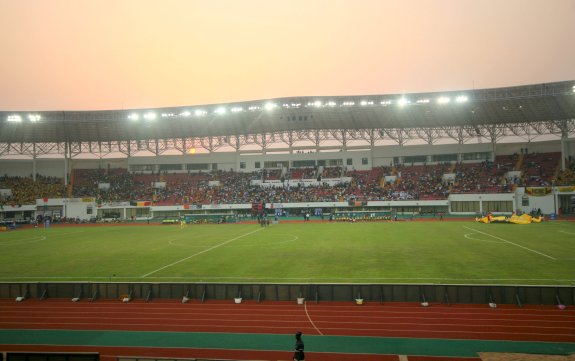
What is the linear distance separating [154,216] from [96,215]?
9.46m

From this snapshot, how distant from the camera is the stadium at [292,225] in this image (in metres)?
13.4

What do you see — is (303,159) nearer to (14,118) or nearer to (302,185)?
(302,185)

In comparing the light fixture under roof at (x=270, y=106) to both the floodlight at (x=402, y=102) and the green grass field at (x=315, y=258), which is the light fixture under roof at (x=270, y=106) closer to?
the floodlight at (x=402, y=102)

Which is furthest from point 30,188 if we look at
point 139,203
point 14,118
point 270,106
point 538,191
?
point 538,191

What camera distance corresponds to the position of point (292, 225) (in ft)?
161

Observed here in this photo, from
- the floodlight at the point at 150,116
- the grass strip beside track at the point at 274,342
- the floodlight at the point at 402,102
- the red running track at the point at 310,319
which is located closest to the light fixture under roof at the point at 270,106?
the floodlight at the point at 150,116

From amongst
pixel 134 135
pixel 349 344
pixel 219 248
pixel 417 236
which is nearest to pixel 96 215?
pixel 134 135

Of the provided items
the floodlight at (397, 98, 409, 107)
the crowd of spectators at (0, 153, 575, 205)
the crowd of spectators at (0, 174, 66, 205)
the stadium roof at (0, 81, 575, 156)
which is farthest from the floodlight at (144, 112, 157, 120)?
the floodlight at (397, 98, 409, 107)

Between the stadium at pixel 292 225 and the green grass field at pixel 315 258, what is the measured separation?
0.23m

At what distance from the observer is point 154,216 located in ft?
217

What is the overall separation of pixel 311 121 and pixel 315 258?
42.4 meters

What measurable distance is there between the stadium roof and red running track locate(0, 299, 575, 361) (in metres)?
46.9

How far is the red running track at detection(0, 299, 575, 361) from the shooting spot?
1266cm

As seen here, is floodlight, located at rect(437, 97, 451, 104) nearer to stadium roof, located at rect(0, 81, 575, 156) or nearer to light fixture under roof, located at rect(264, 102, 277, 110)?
stadium roof, located at rect(0, 81, 575, 156)
